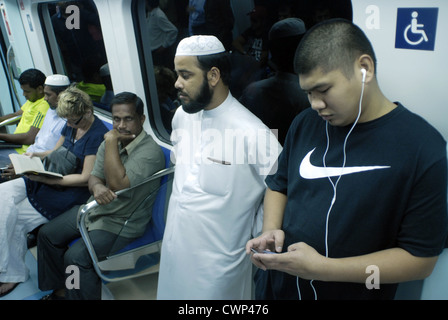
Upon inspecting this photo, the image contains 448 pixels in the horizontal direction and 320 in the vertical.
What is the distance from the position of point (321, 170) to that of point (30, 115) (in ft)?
12.9

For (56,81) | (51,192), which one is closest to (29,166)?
(51,192)

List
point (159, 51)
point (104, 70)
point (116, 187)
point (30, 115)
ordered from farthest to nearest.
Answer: point (30, 115), point (104, 70), point (159, 51), point (116, 187)

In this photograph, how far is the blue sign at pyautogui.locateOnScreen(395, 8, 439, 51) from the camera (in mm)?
1240

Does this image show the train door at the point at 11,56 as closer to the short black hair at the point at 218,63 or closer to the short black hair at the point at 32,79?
the short black hair at the point at 32,79

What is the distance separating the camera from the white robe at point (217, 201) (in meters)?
1.84

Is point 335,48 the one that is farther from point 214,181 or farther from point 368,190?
point 214,181

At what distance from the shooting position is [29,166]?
284cm

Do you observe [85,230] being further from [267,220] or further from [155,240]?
[267,220]

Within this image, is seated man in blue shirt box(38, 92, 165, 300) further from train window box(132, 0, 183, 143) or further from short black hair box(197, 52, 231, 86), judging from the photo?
short black hair box(197, 52, 231, 86)

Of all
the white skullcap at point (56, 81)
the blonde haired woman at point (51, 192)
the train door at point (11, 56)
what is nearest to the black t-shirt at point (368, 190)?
the blonde haired woman at point (51, 192)

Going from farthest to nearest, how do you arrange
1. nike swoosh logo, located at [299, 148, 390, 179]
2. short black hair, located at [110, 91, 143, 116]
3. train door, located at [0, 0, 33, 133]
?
1. train door, located at [0, 0, 33, 133]
2. short black hair, located at [110, 91, 143, 116]
3. nike swoosh logo, located at [299, 148, 390, 179]

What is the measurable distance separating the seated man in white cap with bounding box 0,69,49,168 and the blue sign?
381 centimetres

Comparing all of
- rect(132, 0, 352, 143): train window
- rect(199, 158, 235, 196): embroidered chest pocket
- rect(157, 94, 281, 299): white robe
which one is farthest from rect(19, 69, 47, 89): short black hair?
rect(199, 158, 235, 196): embroidered chest pocket

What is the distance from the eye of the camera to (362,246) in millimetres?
1178
